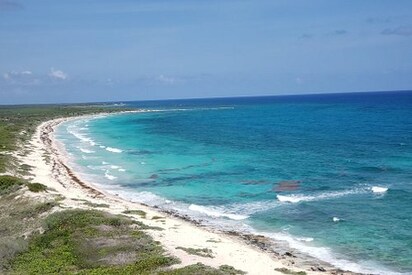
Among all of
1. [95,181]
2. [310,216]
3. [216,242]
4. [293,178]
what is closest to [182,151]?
[95,181]

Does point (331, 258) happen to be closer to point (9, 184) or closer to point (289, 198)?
point (289, 198)

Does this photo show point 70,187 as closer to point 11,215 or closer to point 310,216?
point 11,215

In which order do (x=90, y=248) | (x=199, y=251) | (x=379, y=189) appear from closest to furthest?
1. (x=199, y=251)
2. (x=90, y=248)
3. (x=379, y=189)

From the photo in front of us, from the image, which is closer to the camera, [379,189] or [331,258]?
[331,258]

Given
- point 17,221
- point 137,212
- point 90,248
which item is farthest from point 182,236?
point 17,221

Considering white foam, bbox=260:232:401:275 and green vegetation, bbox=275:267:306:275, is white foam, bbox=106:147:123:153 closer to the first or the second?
white foam, bbox=260:232:401:275

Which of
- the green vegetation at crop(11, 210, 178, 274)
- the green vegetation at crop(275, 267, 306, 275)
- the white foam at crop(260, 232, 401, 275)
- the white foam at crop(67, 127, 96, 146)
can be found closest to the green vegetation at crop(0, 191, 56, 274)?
the green vegetation at crop(11, 210, 178, 274)

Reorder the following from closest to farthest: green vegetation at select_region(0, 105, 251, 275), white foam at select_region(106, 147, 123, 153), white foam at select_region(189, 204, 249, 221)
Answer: green vegetation at select_region(0, 105, 251, 275), white foam at select_region(189, 204, 249, 221), white foam at select_region(106, 147, 123, 153)

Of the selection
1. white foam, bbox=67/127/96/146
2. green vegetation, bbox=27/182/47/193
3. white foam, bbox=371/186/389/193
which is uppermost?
green vegetation, bbox=27/182/47/193

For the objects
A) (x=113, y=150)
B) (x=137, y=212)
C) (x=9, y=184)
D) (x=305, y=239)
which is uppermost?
(x=9, y=184)
